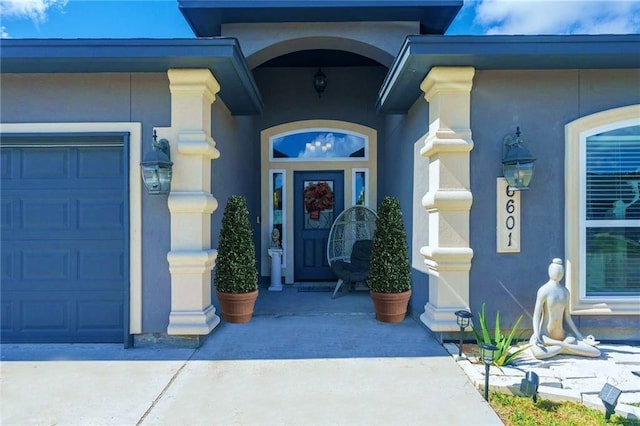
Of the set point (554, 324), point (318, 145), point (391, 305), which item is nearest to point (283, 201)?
point (318, 145)

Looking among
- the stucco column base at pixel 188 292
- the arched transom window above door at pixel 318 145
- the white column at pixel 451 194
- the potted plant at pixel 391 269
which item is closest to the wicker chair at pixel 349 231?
the arched transom window above door at pixel 318 145

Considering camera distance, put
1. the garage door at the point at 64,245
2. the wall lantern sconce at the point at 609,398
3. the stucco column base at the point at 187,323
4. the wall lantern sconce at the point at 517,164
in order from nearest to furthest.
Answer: the wall lantern sconce at the point at 609,398
the wall lantern sconce at the point at 517,164
the stucco column base at the point at 187,323
the garage door at the point at 64,245

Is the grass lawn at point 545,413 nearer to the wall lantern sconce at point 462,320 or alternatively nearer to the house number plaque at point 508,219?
the wall lantern sconce at point 462,320

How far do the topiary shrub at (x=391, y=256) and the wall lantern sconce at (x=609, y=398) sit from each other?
2.05 m

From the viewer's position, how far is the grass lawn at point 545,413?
8.00 feet

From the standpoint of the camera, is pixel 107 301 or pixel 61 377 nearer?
pixel 61 377

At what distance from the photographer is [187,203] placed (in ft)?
12.1

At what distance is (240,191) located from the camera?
5598mm

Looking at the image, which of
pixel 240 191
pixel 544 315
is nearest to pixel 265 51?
pixel 240 191

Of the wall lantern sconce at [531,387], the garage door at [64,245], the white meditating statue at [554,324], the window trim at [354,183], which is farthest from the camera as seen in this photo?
the window trim at [354,183]

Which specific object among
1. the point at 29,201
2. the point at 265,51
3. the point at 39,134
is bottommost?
the point at 29,201

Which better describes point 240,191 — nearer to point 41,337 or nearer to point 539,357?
point 41,337

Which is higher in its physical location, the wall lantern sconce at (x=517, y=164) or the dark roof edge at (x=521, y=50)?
the dark roof edge at (x=521, y=50)

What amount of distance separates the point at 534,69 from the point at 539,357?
2631 mm
